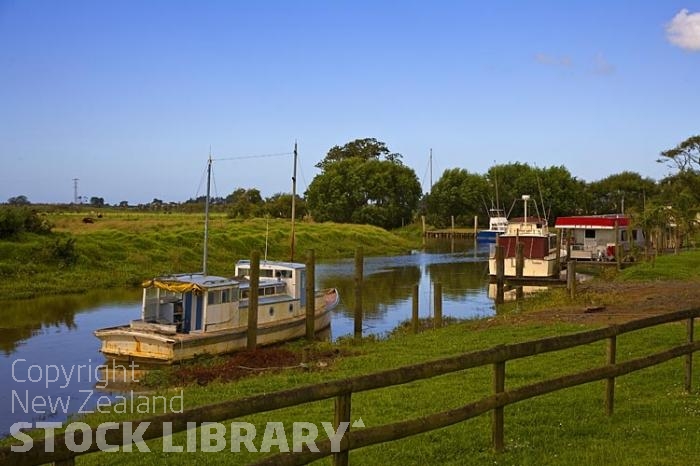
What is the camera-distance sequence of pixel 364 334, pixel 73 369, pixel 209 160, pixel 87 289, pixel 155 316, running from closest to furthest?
pixel 73 369 < pixel 155 316 < pixel 364 334 < pixel 209 160 < pixel 87 289

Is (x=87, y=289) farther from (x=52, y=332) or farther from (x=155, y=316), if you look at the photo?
A: (x=155, y=316)

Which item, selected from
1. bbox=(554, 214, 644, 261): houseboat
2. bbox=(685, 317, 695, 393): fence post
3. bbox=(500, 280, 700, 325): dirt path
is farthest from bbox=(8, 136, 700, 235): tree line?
bbox=(685, 317, 695, 393): fence post

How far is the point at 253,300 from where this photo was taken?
69.6 ft

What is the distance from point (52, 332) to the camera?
87.6 feet

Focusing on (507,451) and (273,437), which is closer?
(507,451)

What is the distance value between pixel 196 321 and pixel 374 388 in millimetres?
16834

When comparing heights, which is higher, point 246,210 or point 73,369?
point 246,210

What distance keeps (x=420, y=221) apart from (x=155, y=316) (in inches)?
3618

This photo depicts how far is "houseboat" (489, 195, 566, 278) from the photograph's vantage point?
43094 mm

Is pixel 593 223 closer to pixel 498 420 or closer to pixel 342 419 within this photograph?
pixel 498 420

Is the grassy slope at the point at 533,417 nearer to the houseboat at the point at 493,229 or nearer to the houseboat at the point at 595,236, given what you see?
the houseboat at the point at 595,236

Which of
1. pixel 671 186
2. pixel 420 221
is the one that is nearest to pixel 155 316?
pixel 671 186

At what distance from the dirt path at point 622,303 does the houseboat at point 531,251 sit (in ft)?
35.7

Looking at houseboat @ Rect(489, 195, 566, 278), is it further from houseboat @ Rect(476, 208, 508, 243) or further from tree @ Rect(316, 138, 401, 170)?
tree @ Rect(316, 138, 401, 170)
